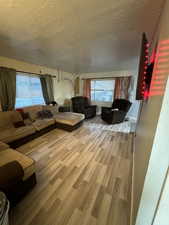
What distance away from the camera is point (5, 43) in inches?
78.2

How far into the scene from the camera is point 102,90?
538cm

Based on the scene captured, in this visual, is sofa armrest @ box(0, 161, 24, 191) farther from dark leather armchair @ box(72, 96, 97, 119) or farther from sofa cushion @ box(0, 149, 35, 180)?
dark leather armchair @ box(72, 96, 97, 119)

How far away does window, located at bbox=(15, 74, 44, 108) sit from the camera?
333 centimetres

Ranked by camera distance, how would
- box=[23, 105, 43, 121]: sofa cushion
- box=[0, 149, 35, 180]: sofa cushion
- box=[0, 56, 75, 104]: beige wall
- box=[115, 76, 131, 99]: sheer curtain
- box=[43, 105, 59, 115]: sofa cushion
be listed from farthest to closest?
box=[115, 76, 131, 99]: sheer curtain < box=[43, 105, 59, 115]: sofa cushion < box=[23, 105, 43, 121]: sofa cushion < box=[0, 56, 75, 104]: beige wall < box=[0, 149, 35, 180]: sofa cushion

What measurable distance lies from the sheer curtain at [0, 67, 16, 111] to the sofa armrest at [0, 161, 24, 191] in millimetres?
2469

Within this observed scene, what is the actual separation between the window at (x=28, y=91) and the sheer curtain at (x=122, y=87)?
366cm

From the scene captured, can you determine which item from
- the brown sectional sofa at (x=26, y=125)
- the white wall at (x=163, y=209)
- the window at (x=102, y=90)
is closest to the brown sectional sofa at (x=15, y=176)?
the brown sectional sofa at (x=26, y=125)

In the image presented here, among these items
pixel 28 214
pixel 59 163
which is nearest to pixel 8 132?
pixel 59 163

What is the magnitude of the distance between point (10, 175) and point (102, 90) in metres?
5.10

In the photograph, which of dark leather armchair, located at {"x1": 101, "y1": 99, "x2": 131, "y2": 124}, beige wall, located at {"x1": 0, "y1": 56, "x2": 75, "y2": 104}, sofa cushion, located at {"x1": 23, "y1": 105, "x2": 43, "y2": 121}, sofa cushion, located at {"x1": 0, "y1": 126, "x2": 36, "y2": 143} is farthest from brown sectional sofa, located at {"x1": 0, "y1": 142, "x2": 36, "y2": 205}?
dark leather armchair, located at {"x1": 101, "y1": 99, "x2": 131, "y2": 124}

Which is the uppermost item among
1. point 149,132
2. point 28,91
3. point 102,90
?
point 102,90

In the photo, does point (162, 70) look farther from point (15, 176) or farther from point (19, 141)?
point (19, 141)

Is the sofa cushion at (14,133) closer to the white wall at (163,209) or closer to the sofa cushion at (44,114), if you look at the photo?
the sofa cushion at (44,114)

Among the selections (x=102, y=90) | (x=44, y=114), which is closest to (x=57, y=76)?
(x=44, y=114)
